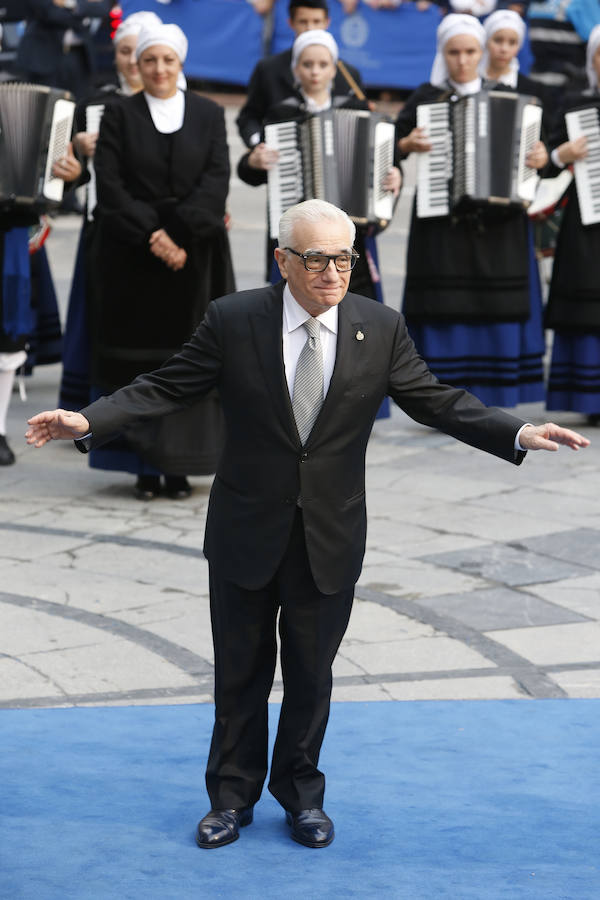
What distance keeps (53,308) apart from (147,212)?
7.62 feet

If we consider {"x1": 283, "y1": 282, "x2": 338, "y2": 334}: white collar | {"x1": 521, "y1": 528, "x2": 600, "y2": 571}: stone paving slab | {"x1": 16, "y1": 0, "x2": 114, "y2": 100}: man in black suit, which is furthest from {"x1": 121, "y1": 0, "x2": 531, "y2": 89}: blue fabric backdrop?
{"x1": 283, "y1": 282, "x2": 338, "y2": 334}: white collar

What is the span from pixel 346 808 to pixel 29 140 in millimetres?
4332

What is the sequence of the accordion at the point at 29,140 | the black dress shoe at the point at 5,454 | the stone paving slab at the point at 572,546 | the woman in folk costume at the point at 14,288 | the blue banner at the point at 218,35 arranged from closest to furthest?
the stone paving slab at the point at 572,546, the accordion at the point at 29,140, the woman in folk costume at the point at 14,288, the black dress shoe at the point at 5,454, the blue banner at the point at 218,35

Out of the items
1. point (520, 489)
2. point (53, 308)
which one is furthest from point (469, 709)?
point (53, 308)

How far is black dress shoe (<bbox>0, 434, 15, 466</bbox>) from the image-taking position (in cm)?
802

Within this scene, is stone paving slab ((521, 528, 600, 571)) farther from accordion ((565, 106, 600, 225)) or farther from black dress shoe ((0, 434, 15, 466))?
black dress shoe ((0, 434, 15, 466))

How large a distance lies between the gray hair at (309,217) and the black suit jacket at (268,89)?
4740 mm

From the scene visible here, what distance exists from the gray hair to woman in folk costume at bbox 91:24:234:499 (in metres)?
3.26

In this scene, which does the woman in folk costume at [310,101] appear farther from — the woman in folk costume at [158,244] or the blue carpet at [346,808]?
the blue carpet at [346,808]

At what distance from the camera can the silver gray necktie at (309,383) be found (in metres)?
3.86

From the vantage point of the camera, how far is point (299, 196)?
7883mm

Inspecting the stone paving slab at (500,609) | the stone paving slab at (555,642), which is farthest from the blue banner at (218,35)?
the stone paving slab at (555,642)

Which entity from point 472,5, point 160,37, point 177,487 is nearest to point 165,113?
point 160,37

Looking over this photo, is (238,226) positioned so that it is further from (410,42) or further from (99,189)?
(99,189)
